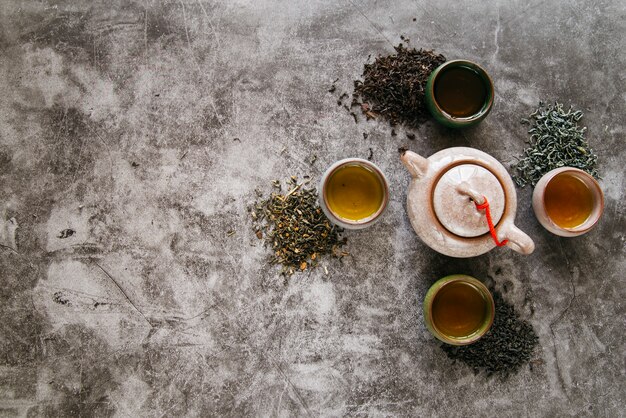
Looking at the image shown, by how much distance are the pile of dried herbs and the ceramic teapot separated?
1.33ft

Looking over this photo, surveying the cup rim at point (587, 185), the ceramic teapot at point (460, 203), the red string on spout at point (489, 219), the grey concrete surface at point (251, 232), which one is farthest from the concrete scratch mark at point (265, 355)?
the cup rim at point (587, 185)

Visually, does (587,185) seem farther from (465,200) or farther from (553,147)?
(465,200)

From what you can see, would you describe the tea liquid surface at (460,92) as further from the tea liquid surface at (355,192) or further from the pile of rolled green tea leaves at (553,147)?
the tea liquid surface at (355,192)

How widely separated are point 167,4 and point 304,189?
1.28 meters

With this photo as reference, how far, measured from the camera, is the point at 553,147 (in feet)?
8.14

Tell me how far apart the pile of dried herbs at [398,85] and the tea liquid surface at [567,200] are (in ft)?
2.43

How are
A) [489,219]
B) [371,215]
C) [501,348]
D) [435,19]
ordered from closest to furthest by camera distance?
[489,219] < [371,215] < [501,348] < [435,19]

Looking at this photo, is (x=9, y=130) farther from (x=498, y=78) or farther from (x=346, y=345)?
(x=498, y=78)

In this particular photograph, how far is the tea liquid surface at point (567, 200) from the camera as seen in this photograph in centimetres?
233

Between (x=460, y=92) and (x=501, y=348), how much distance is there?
1.33 m

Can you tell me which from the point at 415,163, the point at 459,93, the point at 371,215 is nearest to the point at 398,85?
the point at 459,93

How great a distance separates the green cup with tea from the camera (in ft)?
7.57

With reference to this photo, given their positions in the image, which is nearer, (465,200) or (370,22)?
(465,200)

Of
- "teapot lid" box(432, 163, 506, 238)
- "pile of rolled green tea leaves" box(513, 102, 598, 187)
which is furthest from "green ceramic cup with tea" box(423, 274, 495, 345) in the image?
"pile of rolled green tea leaves" box(513, 102, 598, 187)
